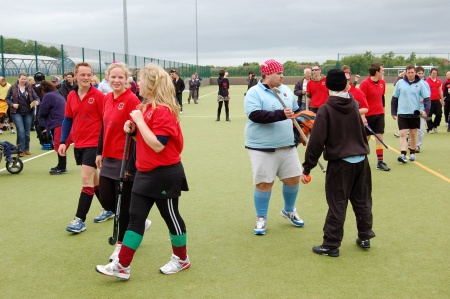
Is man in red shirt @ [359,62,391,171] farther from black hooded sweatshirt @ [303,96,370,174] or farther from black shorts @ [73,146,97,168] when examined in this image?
black shorts @ [73,146,97,168]

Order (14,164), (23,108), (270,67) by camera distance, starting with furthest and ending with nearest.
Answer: (23,108) < (14,164) < (270,67)

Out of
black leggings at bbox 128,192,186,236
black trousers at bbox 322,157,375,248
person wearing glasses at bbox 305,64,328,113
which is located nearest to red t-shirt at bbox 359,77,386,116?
person wearing glasses at bbox 305,64,328,113

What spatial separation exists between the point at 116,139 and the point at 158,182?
961 mm

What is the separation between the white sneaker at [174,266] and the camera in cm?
479

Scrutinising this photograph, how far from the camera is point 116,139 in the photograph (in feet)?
17.1

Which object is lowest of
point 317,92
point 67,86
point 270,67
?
point 317,92

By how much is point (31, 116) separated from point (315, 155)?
9469 mm

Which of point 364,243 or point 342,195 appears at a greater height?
point 342,195

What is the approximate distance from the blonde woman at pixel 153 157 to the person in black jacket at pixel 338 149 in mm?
1396

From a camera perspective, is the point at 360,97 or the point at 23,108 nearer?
the point at 360,97

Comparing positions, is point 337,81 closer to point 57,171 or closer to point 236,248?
point 236,248

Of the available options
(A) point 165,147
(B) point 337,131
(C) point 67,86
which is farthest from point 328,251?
(C) point 67,86

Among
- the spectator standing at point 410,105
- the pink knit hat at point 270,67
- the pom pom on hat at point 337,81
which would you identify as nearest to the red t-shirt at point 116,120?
the pink knit hat at point 270,67

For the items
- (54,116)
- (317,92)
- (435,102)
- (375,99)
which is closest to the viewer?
(375,99)
